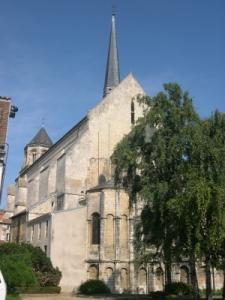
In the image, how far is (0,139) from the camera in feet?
62.0

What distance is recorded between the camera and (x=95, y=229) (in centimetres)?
3488

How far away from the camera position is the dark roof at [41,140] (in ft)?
225

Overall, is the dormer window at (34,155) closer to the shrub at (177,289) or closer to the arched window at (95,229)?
the arched window at (95,229)

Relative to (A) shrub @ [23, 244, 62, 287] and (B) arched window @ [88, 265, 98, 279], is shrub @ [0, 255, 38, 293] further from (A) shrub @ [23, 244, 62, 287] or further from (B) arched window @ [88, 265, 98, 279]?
(B) arched window @ [88, 265, 98, 279]

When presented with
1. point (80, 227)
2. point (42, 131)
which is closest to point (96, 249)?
point (80, 227)

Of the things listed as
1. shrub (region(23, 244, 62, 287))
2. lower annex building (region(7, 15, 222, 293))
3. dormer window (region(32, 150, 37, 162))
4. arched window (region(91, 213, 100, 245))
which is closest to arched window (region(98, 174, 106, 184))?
lower annex building (region(7, 15, 222, 293))

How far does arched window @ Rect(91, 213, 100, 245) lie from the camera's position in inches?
1353

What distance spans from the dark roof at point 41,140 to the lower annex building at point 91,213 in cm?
2031

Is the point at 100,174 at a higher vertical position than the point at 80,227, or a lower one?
higher

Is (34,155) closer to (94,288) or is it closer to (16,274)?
(94,288)

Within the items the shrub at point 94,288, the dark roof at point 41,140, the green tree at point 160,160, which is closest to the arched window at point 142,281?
the shrub at point 94,288

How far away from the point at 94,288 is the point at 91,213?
6820 millimetres

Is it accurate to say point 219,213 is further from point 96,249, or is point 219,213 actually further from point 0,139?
point 96,249

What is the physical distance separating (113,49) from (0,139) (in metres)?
45.8
